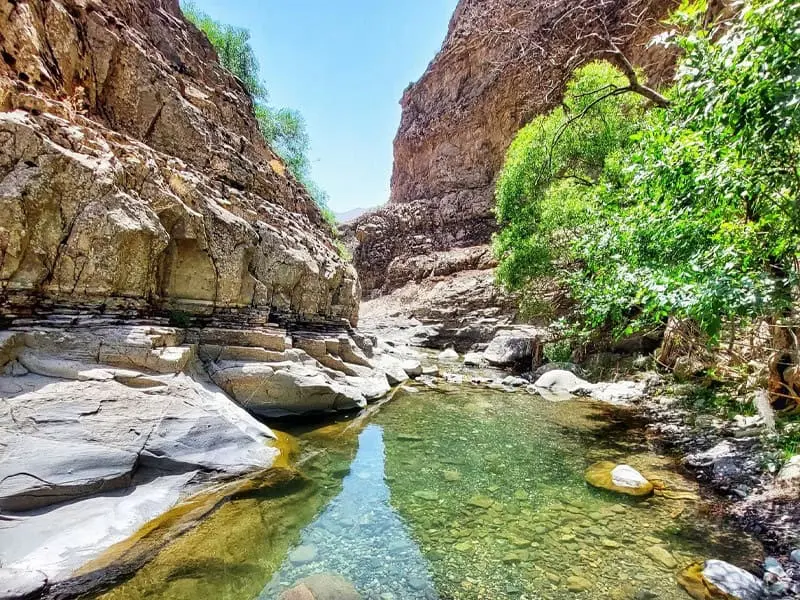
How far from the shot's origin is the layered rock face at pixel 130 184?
550 centimetres

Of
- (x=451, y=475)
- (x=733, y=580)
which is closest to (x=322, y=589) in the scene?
(x=451, y=475)

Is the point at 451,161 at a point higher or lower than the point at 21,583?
higher

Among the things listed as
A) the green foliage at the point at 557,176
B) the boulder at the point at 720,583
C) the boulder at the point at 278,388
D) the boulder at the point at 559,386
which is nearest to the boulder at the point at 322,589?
the boulder at the point at 720,583

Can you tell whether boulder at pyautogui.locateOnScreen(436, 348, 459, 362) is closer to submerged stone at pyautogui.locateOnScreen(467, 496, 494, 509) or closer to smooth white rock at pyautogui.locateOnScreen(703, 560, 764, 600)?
submerged stone at pyautogui.locateOnScreen(467, 496, 494, 509)

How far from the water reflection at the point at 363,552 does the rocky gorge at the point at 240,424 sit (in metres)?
0.03

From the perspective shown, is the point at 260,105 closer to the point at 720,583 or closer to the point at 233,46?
the point at 233,46

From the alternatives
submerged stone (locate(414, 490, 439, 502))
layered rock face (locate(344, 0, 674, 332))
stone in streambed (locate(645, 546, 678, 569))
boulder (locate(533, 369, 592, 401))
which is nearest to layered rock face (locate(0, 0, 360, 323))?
submerged stone (locate(414, 490, 439, 502))

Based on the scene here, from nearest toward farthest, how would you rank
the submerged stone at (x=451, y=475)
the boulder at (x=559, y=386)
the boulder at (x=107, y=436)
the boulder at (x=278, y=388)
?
the boulder at (x=107, y=436)
the submerged stone at (x=451, y=475)
the boulder at (x=278, y=388)
the boulder at (x=559, y=386)

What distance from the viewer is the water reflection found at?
10.8ft

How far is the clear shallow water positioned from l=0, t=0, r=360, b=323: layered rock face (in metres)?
4.27

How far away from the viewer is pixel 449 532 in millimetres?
4137

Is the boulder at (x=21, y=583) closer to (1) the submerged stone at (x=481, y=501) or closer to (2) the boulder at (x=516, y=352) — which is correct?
(1) the submerged stone at (x=481, y=501)

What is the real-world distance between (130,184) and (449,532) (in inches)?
296

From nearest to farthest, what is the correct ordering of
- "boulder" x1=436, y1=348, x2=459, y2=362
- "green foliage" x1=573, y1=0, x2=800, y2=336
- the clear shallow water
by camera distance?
"green foliage" x1=573, y1=0, x2=800, y2=336 → the clear shallow water → "boulder" x1=436, y1=348, x2=459, y2=362
